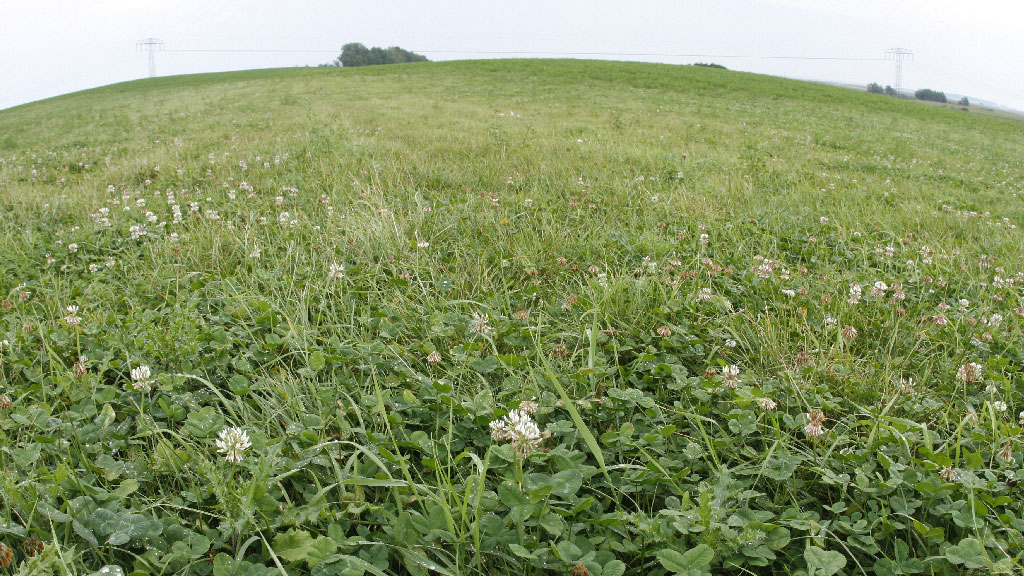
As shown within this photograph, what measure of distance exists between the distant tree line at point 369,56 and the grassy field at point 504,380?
2890 inches

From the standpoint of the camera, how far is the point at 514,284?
3623mm

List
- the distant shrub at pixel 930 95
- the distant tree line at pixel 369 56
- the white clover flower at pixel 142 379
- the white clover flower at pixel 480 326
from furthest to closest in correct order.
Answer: the distant shrub at pixel 930 95 < the distant tree line at pixel 369 56 < the white clover flower at pixel 480 326 < the white clover flower at pixel 142 379

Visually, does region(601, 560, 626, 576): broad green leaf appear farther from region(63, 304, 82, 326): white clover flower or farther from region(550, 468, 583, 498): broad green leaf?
region(63, 304, 82, 326): white clover flower

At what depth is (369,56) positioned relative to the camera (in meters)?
73.8

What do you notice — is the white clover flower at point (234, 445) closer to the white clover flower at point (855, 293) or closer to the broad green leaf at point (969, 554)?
the broad green leaf at point (969, 554)

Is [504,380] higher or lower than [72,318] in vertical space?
lower

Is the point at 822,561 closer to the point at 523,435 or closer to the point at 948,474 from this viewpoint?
the point at 948,474

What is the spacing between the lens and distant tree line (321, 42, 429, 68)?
73.0m

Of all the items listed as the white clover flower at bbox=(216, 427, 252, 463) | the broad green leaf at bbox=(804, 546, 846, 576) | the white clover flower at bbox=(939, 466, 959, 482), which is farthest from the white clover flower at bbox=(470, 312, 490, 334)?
the white clover flower at bbox=(939, 466, 959, 482)

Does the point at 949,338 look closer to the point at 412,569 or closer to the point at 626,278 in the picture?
the point at 626,278

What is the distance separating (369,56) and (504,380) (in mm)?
80548

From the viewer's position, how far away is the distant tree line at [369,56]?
240 feet

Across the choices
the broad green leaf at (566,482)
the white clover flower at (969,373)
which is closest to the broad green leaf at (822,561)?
the broad green leaf at (566,482)

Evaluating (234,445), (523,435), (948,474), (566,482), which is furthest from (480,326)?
(948,474)
